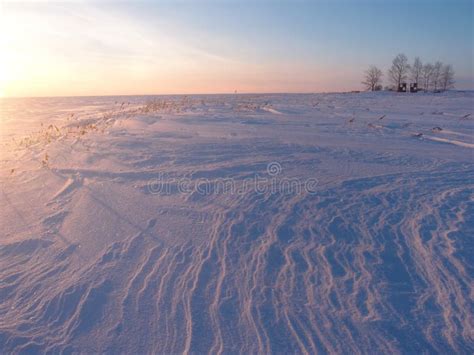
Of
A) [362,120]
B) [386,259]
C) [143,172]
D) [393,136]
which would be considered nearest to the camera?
[386,259]

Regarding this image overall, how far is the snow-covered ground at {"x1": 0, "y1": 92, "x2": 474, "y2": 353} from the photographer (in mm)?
2691

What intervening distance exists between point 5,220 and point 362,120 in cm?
946

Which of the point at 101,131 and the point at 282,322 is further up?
the point at 101,131

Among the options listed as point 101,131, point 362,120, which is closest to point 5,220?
point 101,131

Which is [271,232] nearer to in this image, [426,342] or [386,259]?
[386,259]

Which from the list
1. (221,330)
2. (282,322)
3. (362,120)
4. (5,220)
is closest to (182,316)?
(221,330)

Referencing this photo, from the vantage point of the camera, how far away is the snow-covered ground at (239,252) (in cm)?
269

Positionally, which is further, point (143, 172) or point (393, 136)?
point (393, 136)

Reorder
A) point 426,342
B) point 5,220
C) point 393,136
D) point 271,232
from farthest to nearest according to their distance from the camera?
point 393,136 < point 5,220 < point 271,232 < point 426,342

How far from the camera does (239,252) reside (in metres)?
3.62

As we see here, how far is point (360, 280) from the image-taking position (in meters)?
3.18

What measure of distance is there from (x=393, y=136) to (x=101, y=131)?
273 inches

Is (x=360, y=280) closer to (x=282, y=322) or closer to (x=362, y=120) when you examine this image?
(x=282, y=322)

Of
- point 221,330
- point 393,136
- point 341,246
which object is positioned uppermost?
point 393,136
